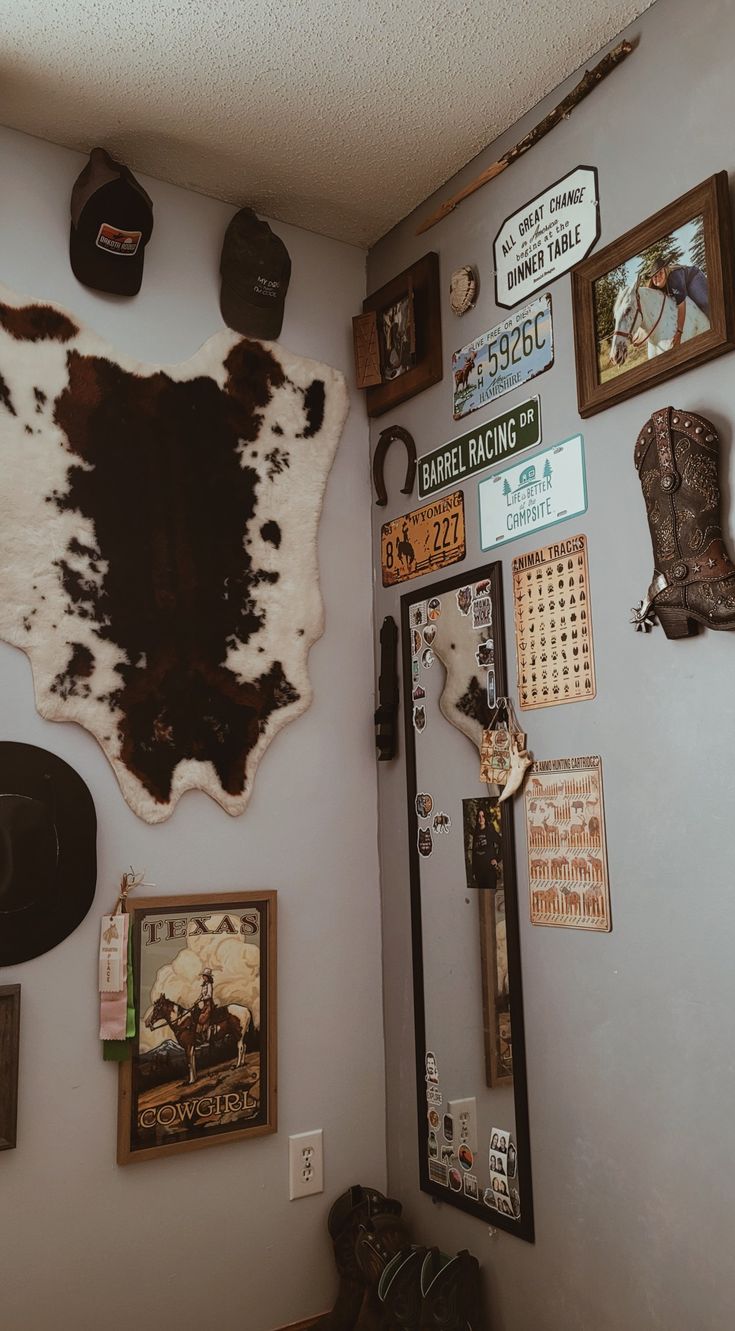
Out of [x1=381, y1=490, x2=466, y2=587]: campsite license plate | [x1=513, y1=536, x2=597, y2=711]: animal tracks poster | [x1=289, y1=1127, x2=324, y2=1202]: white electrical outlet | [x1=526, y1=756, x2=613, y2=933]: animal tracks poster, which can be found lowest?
Result: [x1=289, y1=1127, x2=324, y2=1202]: white electrical outlet

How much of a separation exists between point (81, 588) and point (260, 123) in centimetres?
111

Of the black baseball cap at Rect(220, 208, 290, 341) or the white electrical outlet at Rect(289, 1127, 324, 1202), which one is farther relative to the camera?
the black baseball cap at Rect(220, 208, 290, 341)

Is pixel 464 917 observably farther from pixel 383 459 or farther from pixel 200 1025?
pixel 383 459

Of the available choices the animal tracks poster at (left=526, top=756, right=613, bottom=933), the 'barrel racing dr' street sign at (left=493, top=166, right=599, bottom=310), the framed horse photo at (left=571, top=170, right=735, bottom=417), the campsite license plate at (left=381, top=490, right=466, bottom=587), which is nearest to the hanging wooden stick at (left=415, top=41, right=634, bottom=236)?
the 'barrel racing dr' street sign at (left=493, top=166, right=599, bottom=310)

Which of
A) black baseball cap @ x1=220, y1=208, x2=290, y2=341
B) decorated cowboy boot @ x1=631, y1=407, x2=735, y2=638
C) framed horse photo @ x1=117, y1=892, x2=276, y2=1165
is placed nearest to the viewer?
decorated cowboy boot @ x1=631, y1=407, x2=735, y2=638

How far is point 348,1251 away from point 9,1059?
88 cm

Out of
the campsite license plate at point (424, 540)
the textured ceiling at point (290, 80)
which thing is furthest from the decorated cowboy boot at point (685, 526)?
the textured ceiling at point (290, 80)

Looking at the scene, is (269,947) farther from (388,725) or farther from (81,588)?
(81,588)

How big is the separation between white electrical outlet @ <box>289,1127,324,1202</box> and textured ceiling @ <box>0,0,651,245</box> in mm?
2253

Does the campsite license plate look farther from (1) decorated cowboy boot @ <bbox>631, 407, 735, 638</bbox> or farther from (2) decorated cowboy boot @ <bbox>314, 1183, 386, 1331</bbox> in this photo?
(2) decorated cowboy boot @ <bbox>314, 1183, 386, 1331</bbox>

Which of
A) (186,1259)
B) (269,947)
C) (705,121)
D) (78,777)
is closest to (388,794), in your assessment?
(269,947)

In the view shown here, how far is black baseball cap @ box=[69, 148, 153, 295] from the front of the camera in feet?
6.95

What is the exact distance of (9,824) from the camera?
1949mm

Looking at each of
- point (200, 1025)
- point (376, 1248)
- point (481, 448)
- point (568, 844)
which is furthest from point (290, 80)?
point (376, 1248)
